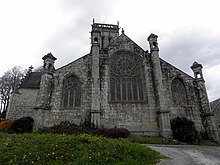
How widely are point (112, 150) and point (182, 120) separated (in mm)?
11540

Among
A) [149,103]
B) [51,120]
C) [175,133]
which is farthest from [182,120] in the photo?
[51,120]

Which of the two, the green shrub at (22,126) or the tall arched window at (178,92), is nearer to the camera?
the green shrub at (22,126)

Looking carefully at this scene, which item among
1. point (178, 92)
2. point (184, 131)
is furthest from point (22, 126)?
point (178, 92)

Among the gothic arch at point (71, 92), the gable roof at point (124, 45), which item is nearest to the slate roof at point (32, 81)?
the gothic arch at point (71, 92)

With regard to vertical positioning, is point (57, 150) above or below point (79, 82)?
below

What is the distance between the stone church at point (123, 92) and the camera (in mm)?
15617

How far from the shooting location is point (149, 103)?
16719 mm

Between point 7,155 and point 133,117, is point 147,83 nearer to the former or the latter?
point 133,117

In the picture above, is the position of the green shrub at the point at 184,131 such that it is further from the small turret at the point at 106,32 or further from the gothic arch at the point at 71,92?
the small turret at the point at 106,32

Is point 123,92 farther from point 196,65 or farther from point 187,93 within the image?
point 196,65

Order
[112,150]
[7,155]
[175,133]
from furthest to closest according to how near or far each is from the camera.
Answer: [175,133] → [112,150] → [7,155]

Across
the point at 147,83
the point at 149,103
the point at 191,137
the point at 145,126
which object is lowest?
the point at 191,137

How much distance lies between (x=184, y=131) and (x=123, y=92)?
6.99 m

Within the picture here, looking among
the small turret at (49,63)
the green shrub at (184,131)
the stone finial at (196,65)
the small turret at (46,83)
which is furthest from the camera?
the stone finial at (196,65)
